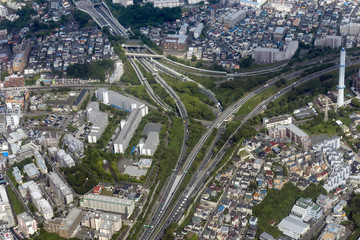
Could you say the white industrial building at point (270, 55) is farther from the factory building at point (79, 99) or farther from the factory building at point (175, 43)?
the factory building at point (79, 99)

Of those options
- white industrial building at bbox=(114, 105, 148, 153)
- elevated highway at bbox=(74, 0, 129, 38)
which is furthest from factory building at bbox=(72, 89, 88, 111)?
elevated highway at bbox=(74, 0, 129, 38)

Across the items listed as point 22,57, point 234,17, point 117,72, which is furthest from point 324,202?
point 234,17

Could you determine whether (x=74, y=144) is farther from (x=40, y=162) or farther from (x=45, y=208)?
(x=45, y=208)

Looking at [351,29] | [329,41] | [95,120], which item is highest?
[351,29]

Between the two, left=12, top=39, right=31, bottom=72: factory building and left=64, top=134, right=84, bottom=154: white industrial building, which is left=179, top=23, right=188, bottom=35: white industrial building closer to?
left=12, top=39, right=31, bottom=72: factory building

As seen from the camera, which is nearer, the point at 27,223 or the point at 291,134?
the point at 27,223

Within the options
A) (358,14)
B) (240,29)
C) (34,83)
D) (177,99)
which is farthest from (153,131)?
(358,14)

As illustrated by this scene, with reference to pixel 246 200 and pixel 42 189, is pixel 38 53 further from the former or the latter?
pixel 246 200
